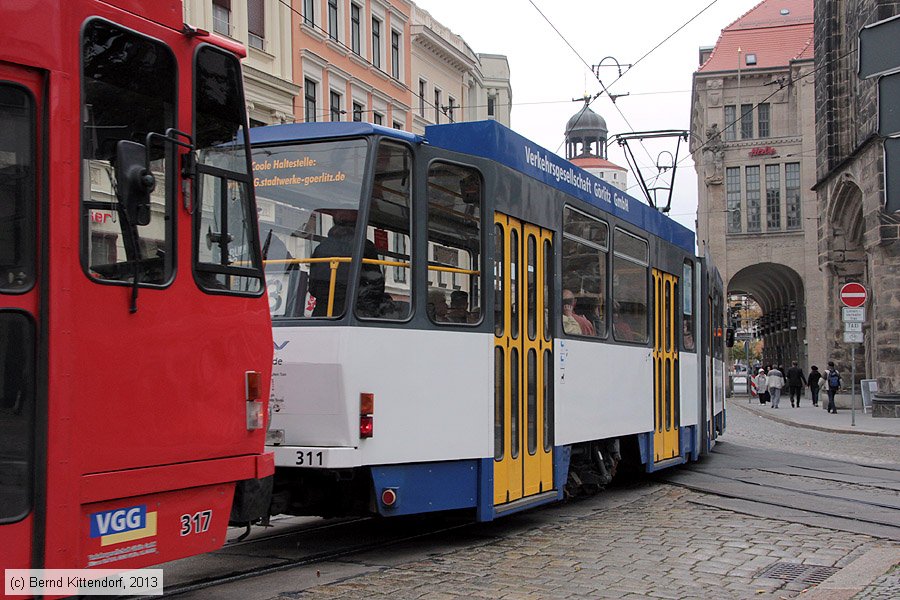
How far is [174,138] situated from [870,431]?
21.7 metres

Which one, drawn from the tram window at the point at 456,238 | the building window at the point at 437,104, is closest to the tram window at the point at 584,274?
the tram window at the point at 456,238

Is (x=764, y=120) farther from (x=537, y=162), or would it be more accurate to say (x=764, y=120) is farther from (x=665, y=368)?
(x=537, y=162)

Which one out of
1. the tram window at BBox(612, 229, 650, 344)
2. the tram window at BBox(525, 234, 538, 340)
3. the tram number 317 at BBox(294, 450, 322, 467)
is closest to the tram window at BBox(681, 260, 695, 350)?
the tram window at BBox(612, 229, 650, 344)

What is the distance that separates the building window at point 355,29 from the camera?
119 feet

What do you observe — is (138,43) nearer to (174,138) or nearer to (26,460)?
(174,138)

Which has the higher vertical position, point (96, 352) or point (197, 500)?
point (96, 352)

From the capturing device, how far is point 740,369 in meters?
81.2

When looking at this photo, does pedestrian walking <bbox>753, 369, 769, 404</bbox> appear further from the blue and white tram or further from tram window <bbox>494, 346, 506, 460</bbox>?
tram window <bbox>494, 346, 506, 460</bbox>

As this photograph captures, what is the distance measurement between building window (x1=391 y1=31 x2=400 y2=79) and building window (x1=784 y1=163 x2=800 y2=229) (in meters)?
32.3

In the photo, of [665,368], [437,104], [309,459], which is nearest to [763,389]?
[437,104]

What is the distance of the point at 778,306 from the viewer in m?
74.1

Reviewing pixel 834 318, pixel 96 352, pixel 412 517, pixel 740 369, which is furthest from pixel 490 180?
pixel 740 369

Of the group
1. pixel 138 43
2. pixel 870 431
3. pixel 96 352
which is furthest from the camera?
pixel 870 431

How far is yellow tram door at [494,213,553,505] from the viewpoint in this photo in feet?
28.2
